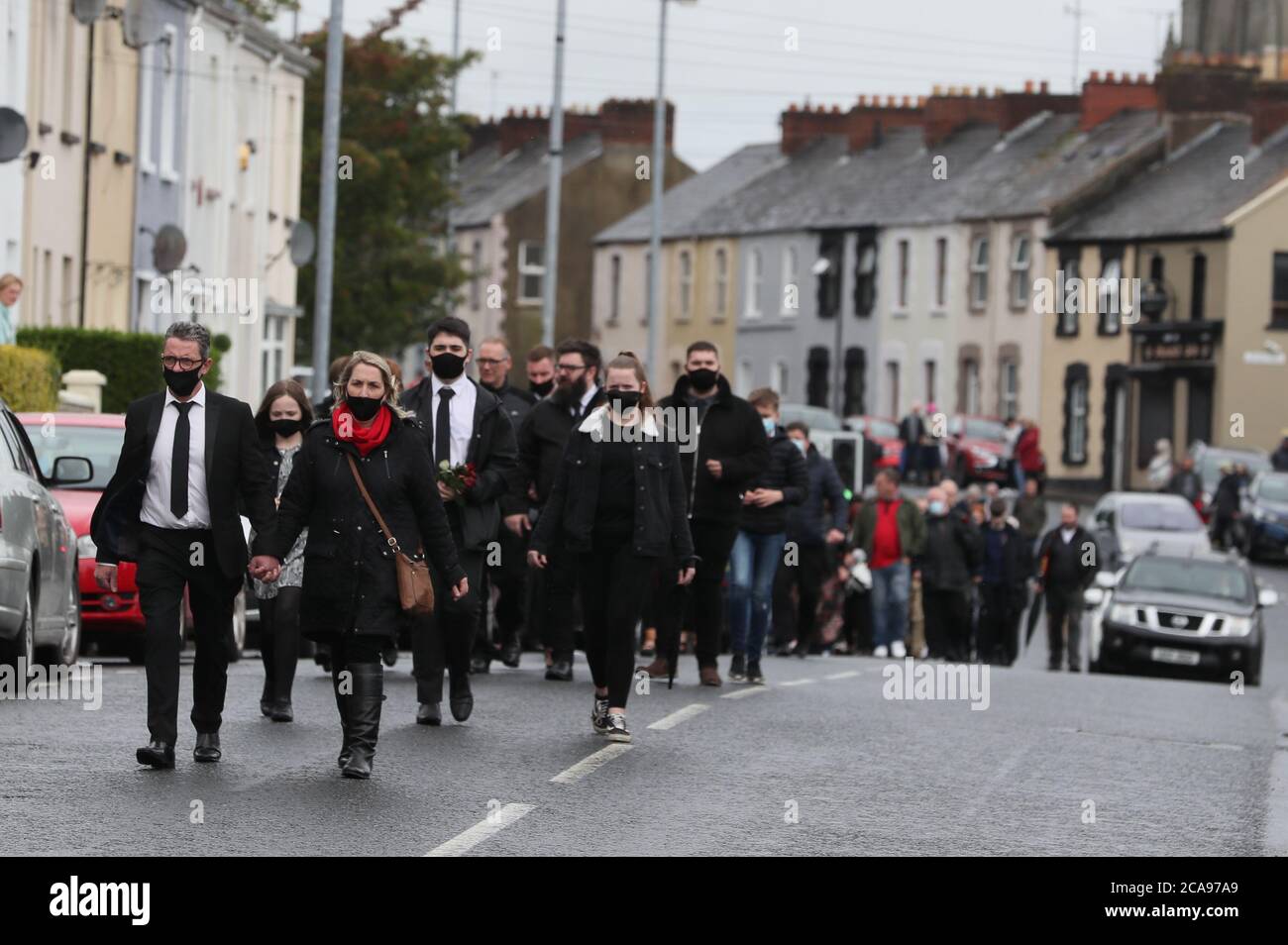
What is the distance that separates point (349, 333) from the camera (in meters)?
64.6

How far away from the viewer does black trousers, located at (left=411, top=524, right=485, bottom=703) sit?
46.6 feet

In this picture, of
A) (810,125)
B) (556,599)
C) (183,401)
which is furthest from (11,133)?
(810,125)

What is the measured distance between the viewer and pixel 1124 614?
29.3m

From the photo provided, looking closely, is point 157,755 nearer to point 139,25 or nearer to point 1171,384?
point 139,25

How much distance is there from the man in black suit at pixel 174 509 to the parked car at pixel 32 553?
3.10 meters

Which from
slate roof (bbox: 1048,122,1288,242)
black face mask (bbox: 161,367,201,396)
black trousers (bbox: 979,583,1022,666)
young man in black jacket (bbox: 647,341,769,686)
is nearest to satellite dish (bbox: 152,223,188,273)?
black trousers (bbox: 979,583,1022,666)

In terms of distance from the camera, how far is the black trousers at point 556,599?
14672 mm

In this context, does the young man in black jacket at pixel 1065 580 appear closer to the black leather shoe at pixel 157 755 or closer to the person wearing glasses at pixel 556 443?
the person wearing glasses at pixel 556 443

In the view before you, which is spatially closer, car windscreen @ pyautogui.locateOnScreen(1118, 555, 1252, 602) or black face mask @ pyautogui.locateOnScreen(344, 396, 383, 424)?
black face mask @ pyautogui.locateOnScreen(344, 396, 383, 424)

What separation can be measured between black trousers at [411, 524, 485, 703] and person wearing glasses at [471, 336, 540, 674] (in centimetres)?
239

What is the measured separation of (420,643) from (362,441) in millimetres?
2401

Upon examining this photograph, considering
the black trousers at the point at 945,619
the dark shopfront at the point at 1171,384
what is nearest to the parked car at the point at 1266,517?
the dark shopfront at the point at 1171,384

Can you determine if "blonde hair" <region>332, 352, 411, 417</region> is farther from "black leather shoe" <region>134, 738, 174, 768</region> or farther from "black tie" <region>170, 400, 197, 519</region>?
"black leather shoe" <region>134, 738, 174, 768</region>
